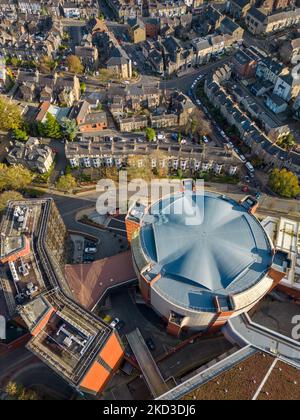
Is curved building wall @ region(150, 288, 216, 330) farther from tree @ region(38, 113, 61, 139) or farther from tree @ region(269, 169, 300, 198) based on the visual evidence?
tree @ region(38, 113, 61, 139)

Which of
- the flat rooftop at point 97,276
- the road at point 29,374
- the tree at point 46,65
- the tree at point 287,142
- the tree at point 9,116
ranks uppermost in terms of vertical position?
the tree at point 46,65

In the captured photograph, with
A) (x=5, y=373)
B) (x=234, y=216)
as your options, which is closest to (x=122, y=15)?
(x=234, y=216)

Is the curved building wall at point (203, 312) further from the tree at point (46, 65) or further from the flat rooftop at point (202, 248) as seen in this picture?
the tree at point (46, 65)

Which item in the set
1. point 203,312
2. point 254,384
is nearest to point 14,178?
point 203,312

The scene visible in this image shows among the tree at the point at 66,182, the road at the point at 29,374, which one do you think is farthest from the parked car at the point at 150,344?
the tree at the point at 66,182

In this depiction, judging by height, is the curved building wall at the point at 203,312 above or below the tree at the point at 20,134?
below

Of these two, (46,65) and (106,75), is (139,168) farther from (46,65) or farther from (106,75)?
(46,65)
